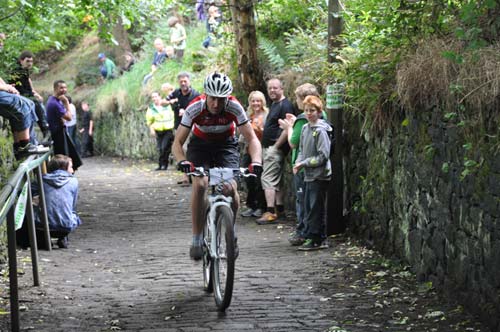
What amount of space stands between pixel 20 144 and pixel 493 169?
6.75m

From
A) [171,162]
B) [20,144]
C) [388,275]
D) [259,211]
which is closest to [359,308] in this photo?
[388,275]

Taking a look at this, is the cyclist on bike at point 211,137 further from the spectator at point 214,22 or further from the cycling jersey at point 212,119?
the spectator at point 214,22

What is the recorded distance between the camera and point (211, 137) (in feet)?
30.2

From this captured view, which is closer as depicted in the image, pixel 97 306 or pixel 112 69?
pixel 97 306

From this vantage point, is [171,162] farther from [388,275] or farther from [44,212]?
[388,275]

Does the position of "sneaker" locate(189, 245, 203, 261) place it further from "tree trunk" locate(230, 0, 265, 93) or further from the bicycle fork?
"tree trunk" locate(230, 0, 265, 93)

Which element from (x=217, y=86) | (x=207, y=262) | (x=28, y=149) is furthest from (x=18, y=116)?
(x=207, y=262)

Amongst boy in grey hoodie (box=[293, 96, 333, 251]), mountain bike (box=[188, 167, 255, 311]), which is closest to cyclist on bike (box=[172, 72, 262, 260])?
mountain bike (box=[188, 167, 255, 311])

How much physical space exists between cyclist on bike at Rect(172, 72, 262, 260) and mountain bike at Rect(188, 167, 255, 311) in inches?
6.3

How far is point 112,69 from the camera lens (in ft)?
116

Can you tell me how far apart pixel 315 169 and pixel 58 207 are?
3300 mm

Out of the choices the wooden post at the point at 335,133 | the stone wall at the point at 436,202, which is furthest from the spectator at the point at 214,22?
the stone wall at the point at 436,202

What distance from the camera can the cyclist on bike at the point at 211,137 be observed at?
339 inches

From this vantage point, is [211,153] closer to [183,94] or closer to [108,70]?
[183,94]
